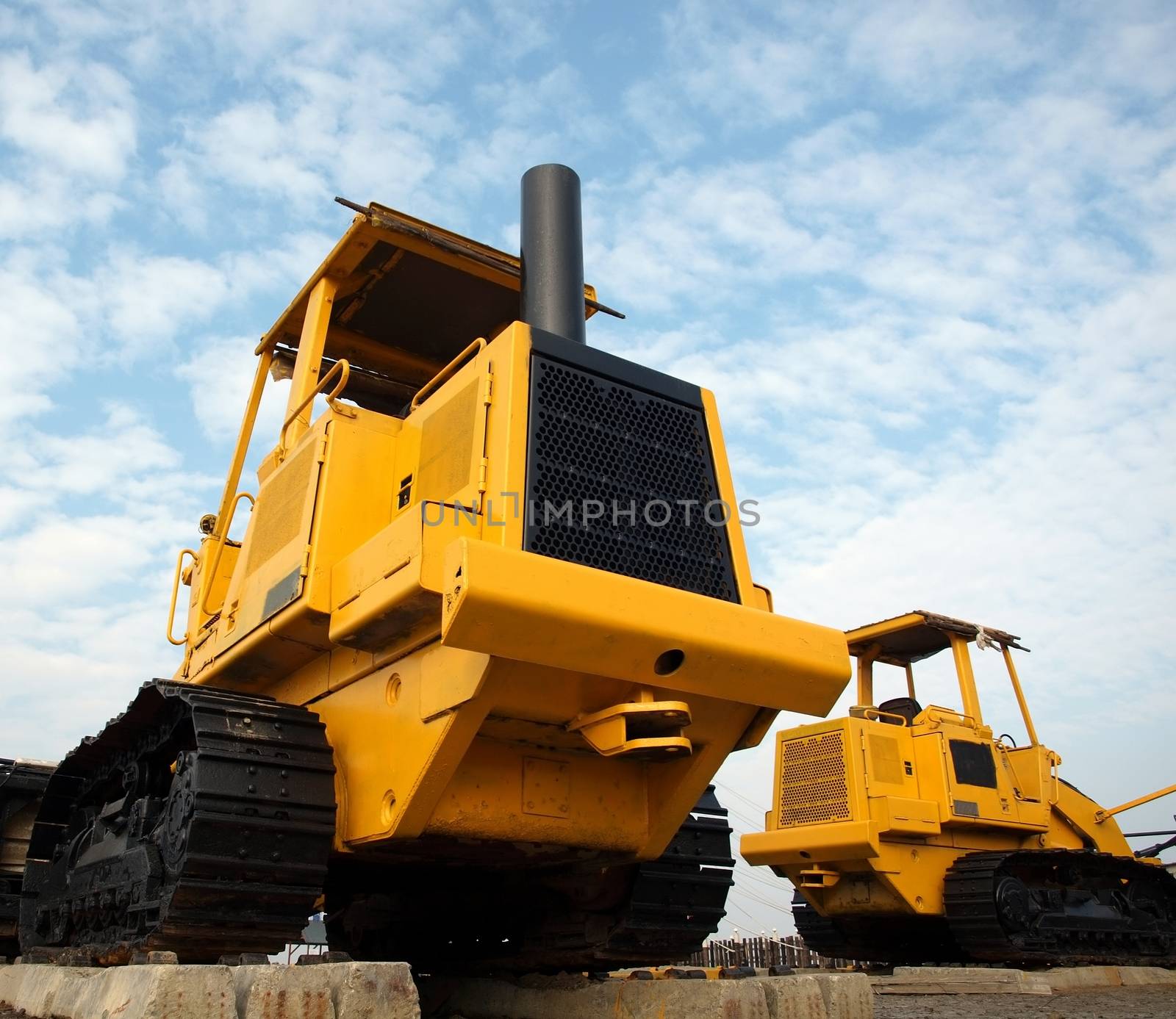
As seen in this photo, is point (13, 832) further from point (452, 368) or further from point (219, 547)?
point (452, 368)

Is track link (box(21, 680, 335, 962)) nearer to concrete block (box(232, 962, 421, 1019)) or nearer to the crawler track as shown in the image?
concrete block (box(232, 962, 421, 1019))

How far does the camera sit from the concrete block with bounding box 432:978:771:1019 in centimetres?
454

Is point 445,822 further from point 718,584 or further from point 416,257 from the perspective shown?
point 416,257

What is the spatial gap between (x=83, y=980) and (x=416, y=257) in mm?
4221

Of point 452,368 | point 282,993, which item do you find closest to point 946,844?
point 452,368

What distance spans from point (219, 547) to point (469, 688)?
339cm

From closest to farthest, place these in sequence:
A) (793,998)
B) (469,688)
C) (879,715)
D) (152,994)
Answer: (152,994) → (469,688) → (793,998) → (879,715)

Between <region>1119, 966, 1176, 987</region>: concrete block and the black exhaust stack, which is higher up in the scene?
the black exhaust stack

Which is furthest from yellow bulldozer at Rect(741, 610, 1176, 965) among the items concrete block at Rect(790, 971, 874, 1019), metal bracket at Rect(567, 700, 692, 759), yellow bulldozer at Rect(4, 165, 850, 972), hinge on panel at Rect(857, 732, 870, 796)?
metal bracket at Rect(567, 700, 692, 759)

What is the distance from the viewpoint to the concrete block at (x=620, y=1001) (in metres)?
4.54

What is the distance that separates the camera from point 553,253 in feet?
18.9

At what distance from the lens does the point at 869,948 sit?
11.5 metres

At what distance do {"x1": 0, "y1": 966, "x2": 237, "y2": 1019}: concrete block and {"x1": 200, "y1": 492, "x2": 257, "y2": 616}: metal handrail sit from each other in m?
2.68

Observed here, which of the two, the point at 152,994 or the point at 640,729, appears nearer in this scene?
the point at 152,994
